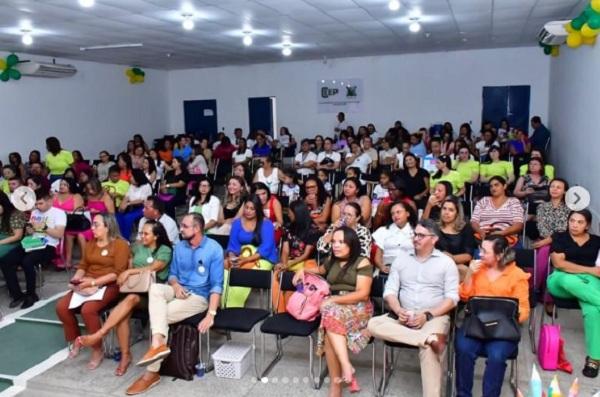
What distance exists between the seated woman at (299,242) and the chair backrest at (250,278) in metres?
0.37

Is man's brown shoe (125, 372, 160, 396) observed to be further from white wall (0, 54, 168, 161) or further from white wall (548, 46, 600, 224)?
white wall (0, 54, 168, 161)

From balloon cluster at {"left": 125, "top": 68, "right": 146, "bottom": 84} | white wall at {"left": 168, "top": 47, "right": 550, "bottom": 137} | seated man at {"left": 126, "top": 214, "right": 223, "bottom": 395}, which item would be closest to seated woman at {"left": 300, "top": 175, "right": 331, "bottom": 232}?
seated man at {"left": 126, "top": 214, "right": 223, "bottom": 395}

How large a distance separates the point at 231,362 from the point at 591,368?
2.48 meters

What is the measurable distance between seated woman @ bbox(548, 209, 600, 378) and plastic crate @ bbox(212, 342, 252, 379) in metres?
2.34

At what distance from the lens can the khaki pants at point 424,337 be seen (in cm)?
Answer: 334

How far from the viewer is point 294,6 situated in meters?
6.99

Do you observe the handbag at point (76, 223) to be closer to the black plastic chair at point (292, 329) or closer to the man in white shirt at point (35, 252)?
the man in white shirt at point (35, 252)

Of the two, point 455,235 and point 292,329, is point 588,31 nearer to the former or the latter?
point 455,235

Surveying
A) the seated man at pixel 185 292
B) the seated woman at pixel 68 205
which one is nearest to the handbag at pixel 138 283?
the seated man at pixel 185 292

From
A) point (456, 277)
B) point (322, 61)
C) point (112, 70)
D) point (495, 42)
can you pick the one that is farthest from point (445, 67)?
point (456, 277)

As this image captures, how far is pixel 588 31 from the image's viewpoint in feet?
19.8

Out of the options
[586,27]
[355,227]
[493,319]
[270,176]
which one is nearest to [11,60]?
[270,176]

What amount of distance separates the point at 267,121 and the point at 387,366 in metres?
11.1

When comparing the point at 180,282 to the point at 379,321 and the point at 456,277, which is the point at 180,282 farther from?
the point at 456,277
